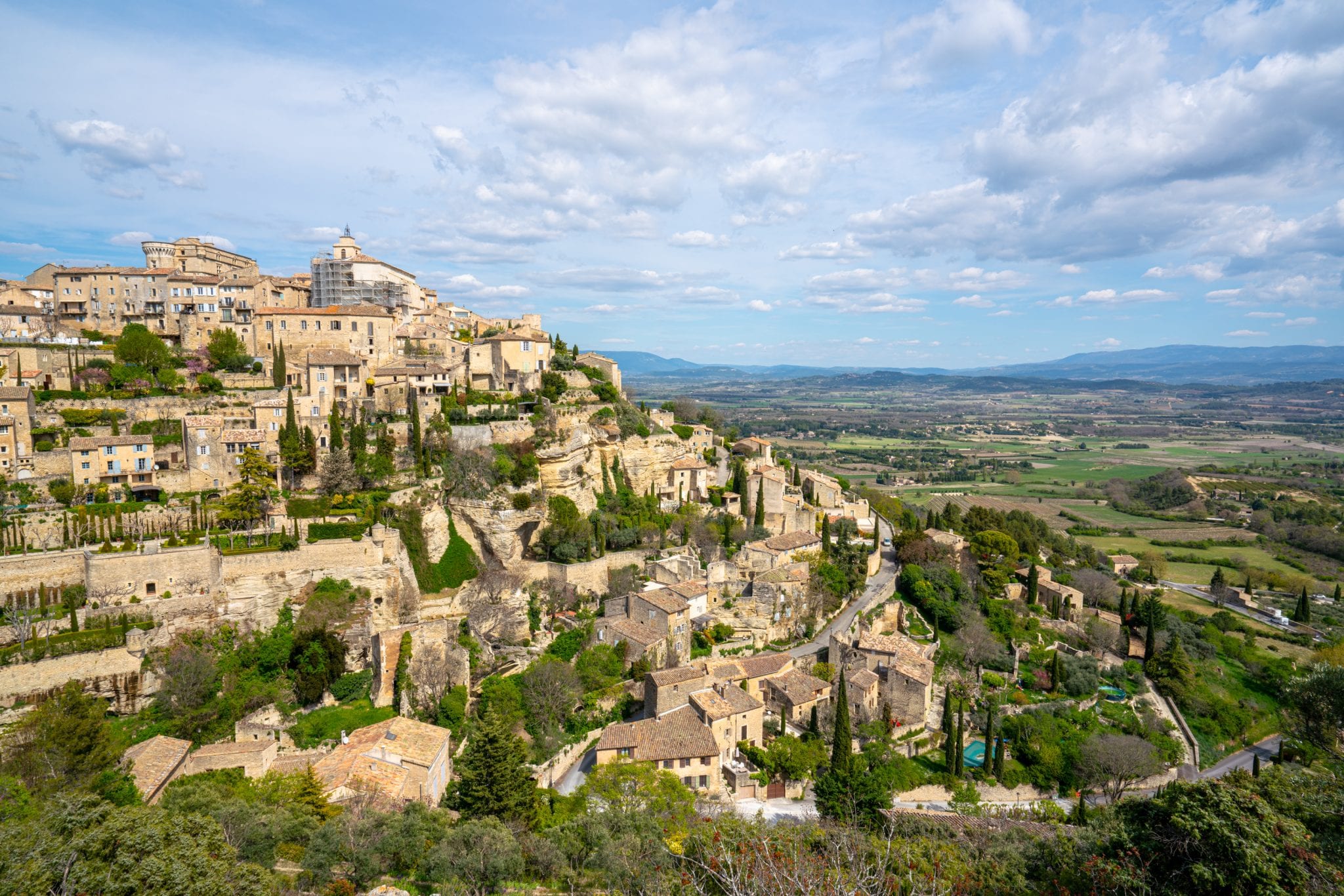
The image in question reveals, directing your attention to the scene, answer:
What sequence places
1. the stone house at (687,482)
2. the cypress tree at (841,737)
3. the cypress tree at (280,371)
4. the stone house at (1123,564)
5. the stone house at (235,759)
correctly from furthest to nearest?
1. the stone house at (1123,564)
2. the stone house at (687,482)
3. the cypress tree at (280,371)
4. the cypress tree at (841,737)
5. the stone house at (235,759)

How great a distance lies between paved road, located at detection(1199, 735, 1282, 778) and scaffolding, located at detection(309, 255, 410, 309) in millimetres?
59601

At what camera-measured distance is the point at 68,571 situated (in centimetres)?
2606

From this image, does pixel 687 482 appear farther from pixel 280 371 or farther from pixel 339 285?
pixel 339 285

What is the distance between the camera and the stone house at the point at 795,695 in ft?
102

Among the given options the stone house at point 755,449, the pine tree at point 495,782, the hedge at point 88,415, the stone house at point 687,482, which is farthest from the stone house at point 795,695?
the hedge at point 88,415

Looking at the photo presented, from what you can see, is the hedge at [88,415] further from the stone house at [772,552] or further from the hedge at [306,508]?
the stone house at [772,552]

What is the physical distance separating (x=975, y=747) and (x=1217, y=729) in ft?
48.9

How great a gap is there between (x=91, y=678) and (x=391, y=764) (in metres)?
11.7

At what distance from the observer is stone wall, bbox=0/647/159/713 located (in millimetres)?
22609

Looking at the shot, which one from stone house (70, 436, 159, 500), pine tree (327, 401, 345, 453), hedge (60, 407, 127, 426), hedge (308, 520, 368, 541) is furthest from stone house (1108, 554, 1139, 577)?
hedge (60, 407, 127, 426)

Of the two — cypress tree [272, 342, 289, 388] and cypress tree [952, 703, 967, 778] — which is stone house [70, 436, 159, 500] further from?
cypress tree [952, 703, 967, 778]

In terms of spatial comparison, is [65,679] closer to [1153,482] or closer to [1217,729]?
[1217,729]

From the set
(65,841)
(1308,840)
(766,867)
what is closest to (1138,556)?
(1308,840)

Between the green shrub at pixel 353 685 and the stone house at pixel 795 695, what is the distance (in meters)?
17.7
